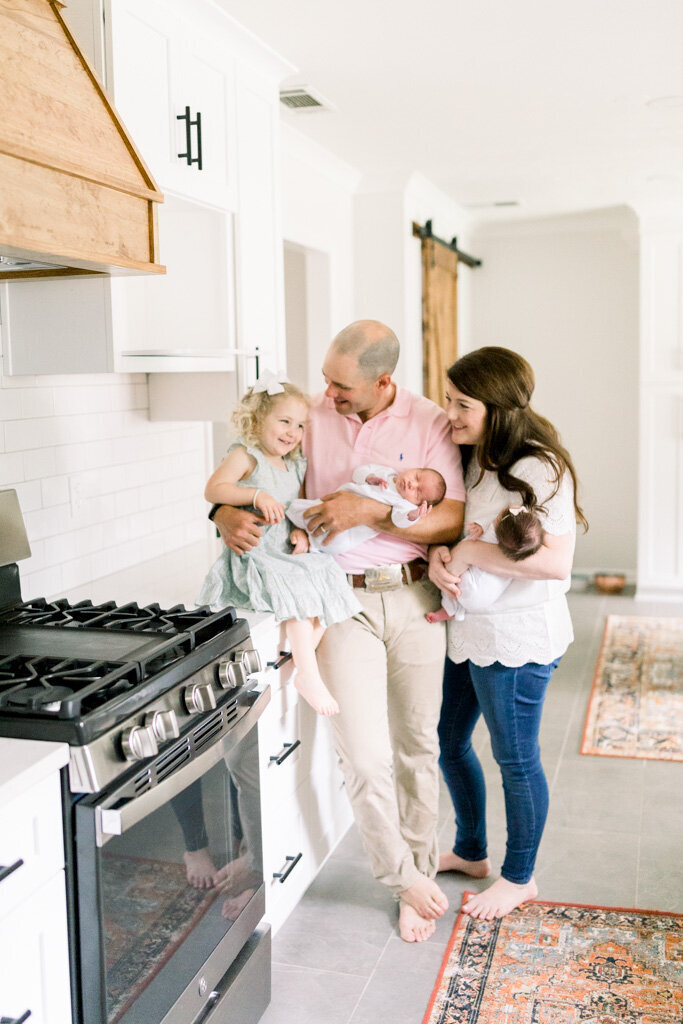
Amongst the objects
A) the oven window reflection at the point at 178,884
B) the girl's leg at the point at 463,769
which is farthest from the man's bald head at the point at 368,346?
the oven window reflection at the point at 178,884

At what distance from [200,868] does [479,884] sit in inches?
48.4

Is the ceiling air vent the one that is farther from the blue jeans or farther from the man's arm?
the blue jeans

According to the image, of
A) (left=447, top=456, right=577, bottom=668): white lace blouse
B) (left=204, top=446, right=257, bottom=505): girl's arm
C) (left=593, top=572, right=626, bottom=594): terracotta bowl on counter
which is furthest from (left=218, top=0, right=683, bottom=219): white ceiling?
(left=593, top=572, right=626, bottom=594): terracotta bowl on counter

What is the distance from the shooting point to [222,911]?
2.06 m

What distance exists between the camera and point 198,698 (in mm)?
1889

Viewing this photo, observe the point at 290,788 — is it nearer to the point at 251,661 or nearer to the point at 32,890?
the point at 251,661

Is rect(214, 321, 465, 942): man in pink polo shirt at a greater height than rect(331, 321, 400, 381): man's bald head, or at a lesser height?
lesser

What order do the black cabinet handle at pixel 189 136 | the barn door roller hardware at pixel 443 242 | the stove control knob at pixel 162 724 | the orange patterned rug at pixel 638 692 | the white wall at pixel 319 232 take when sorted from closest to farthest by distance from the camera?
the stove control knob at pixel 162 724, the black cabinet handle at pixel 189 136, the orange patterned rug at pixel 638 692, the white wall at pixel 319 232, the barn door roller hardware at pixel 443 242

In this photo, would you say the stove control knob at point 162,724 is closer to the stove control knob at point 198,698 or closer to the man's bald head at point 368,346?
the stove control knob at point 198,698

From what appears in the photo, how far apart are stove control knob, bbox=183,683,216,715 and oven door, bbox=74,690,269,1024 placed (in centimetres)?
4

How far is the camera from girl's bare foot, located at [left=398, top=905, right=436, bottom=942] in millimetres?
2594

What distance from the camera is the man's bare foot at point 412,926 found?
2.59 metres

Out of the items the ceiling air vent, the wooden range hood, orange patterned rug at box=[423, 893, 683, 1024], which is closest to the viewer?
the wooden range hood

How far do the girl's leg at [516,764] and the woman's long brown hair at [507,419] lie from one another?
0.46m
